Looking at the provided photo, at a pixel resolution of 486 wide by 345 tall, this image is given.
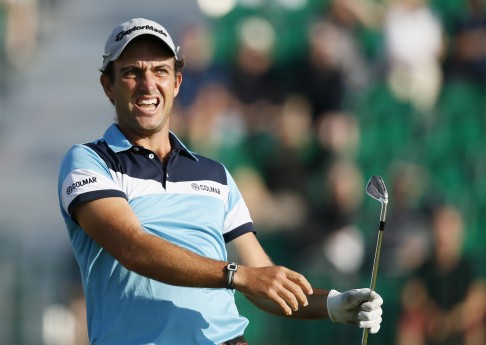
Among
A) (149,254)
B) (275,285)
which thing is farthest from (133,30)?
(275,285)

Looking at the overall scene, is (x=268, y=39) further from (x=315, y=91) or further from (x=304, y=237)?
(x=304, y=237)

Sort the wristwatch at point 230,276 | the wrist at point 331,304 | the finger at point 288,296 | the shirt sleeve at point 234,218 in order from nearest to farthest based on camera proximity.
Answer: the finger at point 288,296
the wristwatch at point 230,276
the wrist at point 331,304
the shirt sleeve at point 234,218

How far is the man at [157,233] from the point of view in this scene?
4238mm

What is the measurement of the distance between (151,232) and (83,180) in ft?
1.16

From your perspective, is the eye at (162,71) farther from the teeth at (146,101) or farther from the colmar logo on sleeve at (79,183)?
the colmar logo on sleeve at (79,183)

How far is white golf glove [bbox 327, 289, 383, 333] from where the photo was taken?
455 cm

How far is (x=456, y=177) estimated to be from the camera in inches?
459

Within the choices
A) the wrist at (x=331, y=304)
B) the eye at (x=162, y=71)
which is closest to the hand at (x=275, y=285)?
the wrist at (x=331, y=304)

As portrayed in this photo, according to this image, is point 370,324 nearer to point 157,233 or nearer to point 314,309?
point 314,309

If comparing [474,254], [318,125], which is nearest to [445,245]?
[474,254]

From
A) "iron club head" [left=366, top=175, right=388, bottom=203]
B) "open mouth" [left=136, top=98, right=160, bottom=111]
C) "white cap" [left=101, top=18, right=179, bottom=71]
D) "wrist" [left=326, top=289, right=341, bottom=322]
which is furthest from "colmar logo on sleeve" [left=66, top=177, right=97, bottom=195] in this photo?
"iron club head" [left=366, top=175, right=388, bottom=203]

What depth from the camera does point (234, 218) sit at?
5016mm

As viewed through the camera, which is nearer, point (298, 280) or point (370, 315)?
point (298, 280)

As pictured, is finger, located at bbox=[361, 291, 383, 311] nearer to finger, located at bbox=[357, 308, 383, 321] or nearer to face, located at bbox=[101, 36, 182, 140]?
finger, located at bbox=[357, 308, 383, 321]
